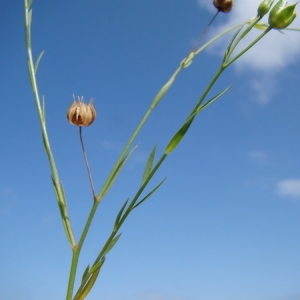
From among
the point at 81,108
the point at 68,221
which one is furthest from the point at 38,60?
the point at 68,221

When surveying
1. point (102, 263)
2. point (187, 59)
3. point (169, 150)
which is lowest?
point (102, 263)

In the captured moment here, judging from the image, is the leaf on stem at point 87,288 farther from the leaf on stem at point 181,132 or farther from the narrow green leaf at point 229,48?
the narrow green leaf at point 229,48

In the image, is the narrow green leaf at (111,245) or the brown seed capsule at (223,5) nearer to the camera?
the narrow green leaf at (111,245)

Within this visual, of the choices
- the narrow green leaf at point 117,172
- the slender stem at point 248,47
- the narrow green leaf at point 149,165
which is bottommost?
the narrow green leaf at point 117,172

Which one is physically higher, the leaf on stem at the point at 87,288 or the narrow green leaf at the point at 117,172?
the narrow green leaf at the point at 117,172

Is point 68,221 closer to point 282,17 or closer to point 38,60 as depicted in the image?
point 38,60

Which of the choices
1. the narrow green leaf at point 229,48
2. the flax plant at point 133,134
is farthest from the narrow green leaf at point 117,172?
the narrow green leaf at point 229,48

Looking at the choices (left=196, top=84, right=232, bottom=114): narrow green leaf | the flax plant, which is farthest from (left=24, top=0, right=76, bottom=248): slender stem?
(left=196, top=84, right=232, bottom=114): narrow green leaf
